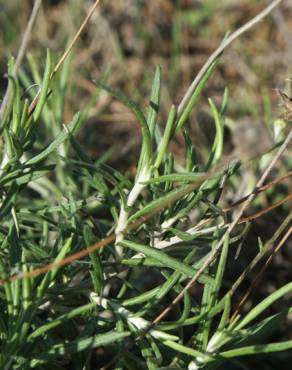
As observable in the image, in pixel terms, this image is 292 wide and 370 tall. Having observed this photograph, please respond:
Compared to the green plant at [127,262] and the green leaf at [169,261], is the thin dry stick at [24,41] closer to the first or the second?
the green plant at [127,262]

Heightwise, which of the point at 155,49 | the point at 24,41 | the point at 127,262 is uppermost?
the point at 24,41

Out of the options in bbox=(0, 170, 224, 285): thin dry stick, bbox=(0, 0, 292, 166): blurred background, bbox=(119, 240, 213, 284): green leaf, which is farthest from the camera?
bbox=(0, 0, 292, 166): blurred background

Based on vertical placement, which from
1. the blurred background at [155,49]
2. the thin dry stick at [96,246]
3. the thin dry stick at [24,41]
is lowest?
the blurred background at [155,49]

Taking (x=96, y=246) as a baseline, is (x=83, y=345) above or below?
below

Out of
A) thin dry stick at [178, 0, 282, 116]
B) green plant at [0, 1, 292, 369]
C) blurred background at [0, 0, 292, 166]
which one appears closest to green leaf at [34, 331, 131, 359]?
green plant at [0, 1, 292, 369]

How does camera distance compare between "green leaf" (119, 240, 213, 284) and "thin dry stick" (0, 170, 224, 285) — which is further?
"green leaf" (119, 240, 213, 284)

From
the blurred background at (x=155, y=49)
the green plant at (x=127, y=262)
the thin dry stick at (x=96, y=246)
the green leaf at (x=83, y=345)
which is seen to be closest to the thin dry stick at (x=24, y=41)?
the green plant at (x=127, y=262)

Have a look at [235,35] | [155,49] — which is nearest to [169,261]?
[235,35]

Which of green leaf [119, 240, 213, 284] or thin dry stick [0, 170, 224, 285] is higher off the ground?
thin dry stick [0, 170, 224, 285]

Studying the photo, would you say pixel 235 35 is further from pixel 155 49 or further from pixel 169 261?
pixel 155 49

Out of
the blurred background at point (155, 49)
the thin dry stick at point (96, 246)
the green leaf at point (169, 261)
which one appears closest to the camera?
the thin dry stick at point (96, 246)

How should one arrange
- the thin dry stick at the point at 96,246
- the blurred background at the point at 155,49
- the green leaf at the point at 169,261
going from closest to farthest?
the thin dry stick at the point at 96,246 < the green leaf at the point at 169,261 < the blurred background at the point at 155,49

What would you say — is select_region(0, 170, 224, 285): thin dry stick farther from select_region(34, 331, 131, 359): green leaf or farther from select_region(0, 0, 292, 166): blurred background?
select_region(0, 0, 292, 166): blurred background
